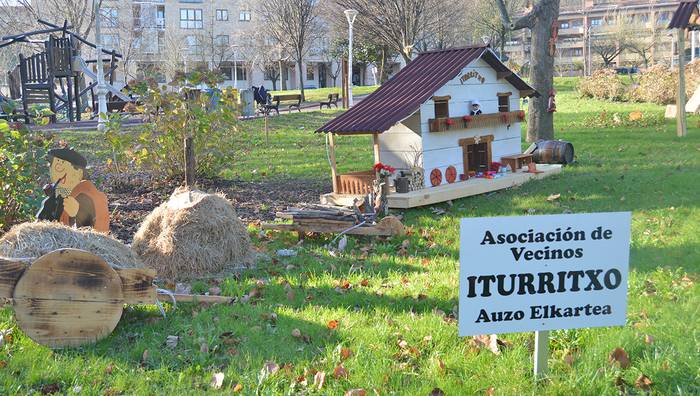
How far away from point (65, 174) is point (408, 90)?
528cm

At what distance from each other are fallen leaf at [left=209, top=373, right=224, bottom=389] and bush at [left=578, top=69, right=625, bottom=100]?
2575 cm

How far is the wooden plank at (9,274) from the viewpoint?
4898 millimetres

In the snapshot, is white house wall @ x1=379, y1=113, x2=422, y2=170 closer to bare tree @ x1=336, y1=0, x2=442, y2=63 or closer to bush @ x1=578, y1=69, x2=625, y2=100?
bush @ x1=578, y1=69, x2=625, y2=100

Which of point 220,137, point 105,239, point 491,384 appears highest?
point 220,137

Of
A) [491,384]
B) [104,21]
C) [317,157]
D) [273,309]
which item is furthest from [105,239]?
[104,21]

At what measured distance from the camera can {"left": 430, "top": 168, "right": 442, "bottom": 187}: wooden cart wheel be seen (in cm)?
1032

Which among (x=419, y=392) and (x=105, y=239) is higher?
(x=105, y=239)

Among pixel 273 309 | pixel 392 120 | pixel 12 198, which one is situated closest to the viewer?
pixel 273 309

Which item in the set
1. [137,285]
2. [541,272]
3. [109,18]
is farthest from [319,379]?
[109,18]

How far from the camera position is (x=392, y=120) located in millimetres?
9586

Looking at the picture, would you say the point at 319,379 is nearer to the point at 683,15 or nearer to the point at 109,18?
the point at 683,15

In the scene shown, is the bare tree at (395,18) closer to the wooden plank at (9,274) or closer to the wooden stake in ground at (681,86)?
the wooden stake in ground at (681,86)

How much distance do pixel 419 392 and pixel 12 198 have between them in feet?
18.2

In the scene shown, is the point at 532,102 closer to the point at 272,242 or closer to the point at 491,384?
the point at 272,242
